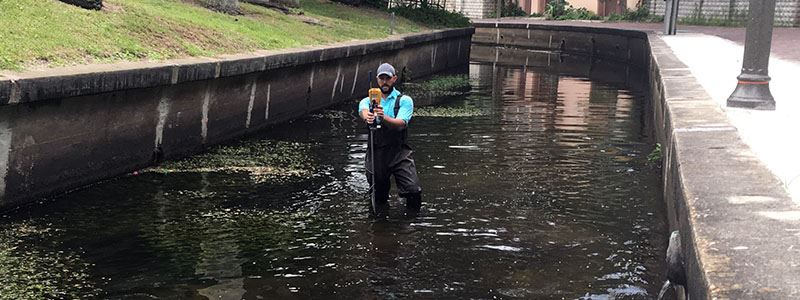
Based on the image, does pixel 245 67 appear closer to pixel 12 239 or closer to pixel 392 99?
pixel 392 99

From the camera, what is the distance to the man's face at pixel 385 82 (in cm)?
920

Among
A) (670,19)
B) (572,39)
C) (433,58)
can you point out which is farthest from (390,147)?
(572,39)

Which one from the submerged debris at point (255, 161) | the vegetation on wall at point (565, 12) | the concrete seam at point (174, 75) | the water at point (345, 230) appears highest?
the concrete seam at point (174, 75)

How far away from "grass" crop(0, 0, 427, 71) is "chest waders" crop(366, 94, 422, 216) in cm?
333

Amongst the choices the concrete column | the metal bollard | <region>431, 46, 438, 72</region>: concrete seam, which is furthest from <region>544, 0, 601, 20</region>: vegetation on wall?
the concrete column

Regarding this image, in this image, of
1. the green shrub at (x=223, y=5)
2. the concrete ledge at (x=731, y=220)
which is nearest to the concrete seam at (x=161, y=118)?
the concrete ledge at (x=731, y=220)

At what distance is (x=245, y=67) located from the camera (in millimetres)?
14188

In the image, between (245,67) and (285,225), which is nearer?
(285,225)

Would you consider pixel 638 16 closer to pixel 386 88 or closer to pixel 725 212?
pixel 386 88

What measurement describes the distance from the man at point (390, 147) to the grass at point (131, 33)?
334cm

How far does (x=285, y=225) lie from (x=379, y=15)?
21.9 m

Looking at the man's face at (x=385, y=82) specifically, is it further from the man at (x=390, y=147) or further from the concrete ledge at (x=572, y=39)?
the concrete ledge at (x=572, y=39)

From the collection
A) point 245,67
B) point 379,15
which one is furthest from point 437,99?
point 379,15

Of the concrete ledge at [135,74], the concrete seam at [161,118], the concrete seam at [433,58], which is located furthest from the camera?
the concrete seam at [433,58]
